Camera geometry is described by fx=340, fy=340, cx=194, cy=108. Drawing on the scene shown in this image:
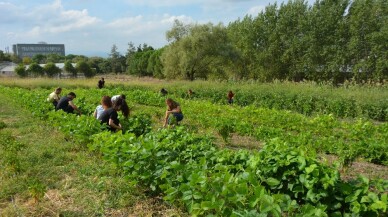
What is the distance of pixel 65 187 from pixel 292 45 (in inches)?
1282

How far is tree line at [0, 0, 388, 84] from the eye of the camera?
29656 mm

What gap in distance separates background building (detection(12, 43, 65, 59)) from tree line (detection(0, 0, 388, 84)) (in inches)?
6255

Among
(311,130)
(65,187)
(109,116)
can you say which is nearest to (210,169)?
(65,187)

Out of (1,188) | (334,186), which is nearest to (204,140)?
(334,186)

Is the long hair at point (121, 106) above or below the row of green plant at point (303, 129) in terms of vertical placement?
above

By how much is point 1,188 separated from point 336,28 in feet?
106

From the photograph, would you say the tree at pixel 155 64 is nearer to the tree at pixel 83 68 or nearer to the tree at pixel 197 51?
the tree at pixel 83 68

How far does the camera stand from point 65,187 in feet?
17.6

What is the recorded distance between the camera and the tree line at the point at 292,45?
1168 inches

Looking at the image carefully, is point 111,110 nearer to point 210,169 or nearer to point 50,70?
point 210,169

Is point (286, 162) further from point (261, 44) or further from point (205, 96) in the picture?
point (261, 44)

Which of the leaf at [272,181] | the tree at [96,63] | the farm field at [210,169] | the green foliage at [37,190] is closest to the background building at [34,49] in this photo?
the tree at [96,63]

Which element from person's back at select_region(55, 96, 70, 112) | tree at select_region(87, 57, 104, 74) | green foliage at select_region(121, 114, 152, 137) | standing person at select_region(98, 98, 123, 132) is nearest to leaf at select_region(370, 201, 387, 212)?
green foliage at select_region(121, 114, 152, 137)

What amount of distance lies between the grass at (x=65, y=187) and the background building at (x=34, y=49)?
604 feet
